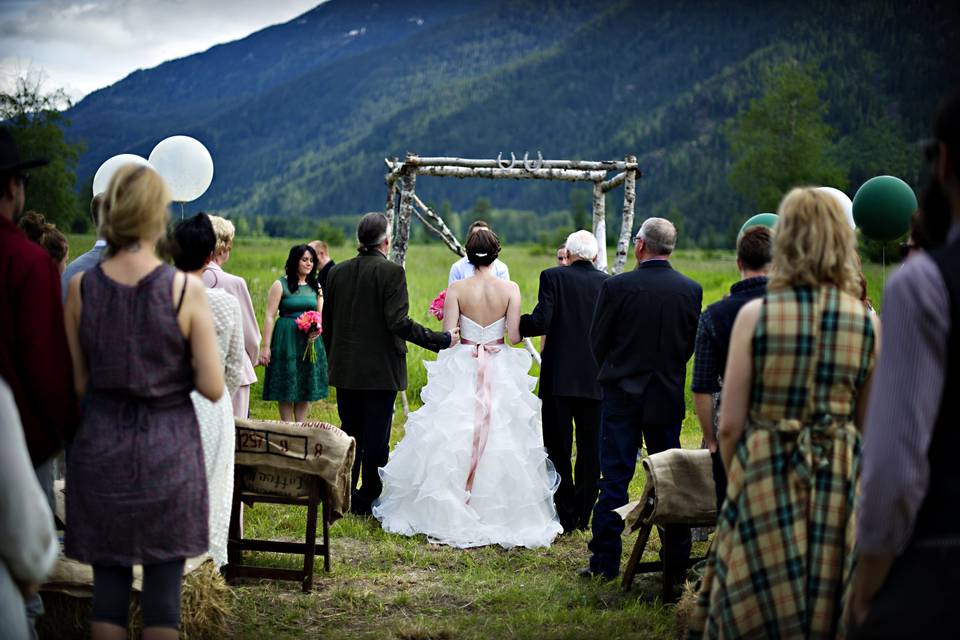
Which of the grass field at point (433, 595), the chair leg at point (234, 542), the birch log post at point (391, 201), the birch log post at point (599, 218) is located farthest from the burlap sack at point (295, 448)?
the birch log post at point (391, 201)

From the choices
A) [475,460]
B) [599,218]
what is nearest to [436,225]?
[599,218]

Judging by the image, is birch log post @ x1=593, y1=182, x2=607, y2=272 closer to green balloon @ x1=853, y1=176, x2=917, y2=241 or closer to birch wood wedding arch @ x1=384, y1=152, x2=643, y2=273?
birch wood wedding arch @ x1=384, y1=152, x2=643, y2=273

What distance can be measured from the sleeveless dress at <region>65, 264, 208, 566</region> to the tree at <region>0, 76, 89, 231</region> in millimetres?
27058

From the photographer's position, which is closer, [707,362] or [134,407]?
[134,407]

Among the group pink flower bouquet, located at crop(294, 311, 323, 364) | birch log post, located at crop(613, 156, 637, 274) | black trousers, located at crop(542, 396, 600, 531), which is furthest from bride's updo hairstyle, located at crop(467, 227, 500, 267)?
birch log post, located at crop(613, 156, 637, 274)

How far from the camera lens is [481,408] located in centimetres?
690

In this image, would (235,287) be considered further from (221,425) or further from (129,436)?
(129,436)

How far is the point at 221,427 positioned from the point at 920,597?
352cm

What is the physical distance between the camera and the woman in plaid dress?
10.2 feet

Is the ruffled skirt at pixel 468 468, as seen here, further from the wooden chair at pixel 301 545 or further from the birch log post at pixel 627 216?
the birch log post at pixel 627 216

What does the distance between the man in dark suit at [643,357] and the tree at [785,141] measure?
59042 millimetres

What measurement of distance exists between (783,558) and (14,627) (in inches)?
90.0

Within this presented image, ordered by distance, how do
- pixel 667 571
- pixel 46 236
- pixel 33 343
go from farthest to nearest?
pixel 46 236
pixel 667 571
pixel 33 343

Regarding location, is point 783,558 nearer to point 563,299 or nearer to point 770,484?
point 770,484
